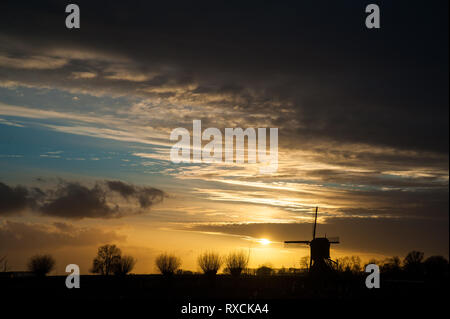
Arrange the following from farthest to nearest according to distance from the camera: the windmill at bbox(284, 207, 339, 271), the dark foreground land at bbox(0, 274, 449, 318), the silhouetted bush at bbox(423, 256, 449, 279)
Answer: the silhouetted bush at bbox(423, 256, 449, 279)
the windmill at bbox(284, 207, 339, 271)
the dark foreground land at bbox(0, 274, 449, 318)

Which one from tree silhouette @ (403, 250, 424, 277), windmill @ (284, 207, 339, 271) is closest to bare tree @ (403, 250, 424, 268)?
tree silhouette @ (403, 250, 424, 277)

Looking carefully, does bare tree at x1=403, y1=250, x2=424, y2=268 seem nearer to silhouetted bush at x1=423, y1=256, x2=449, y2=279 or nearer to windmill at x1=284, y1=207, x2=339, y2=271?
silhouetted bush at x1=423, y1=256, x2=449, y2=279

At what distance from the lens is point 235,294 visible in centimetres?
9581

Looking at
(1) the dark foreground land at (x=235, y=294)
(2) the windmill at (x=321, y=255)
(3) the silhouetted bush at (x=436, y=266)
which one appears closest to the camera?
(1) the dark foreground land at (x=235, y=294)

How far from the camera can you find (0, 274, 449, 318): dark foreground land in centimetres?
7256

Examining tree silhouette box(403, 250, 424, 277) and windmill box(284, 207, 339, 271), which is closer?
windmill box(284, 207, 339, 271)

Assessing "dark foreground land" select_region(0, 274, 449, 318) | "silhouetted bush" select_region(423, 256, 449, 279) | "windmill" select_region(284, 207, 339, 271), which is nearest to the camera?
"dark foreground land" select_region(0, 274, 449, 318)

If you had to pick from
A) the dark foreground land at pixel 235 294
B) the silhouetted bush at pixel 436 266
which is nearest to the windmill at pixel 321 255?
the dark foreground land at pixel 235 294

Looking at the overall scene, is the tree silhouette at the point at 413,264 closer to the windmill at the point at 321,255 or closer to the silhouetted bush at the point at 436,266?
the silhouetted bush at the point at 436,266

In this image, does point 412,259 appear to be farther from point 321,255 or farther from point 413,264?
point 321,255

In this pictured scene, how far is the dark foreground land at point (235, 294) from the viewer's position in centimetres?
7256

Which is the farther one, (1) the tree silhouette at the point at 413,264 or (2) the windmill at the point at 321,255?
(1) the tree silhouette at the point at 413,264
